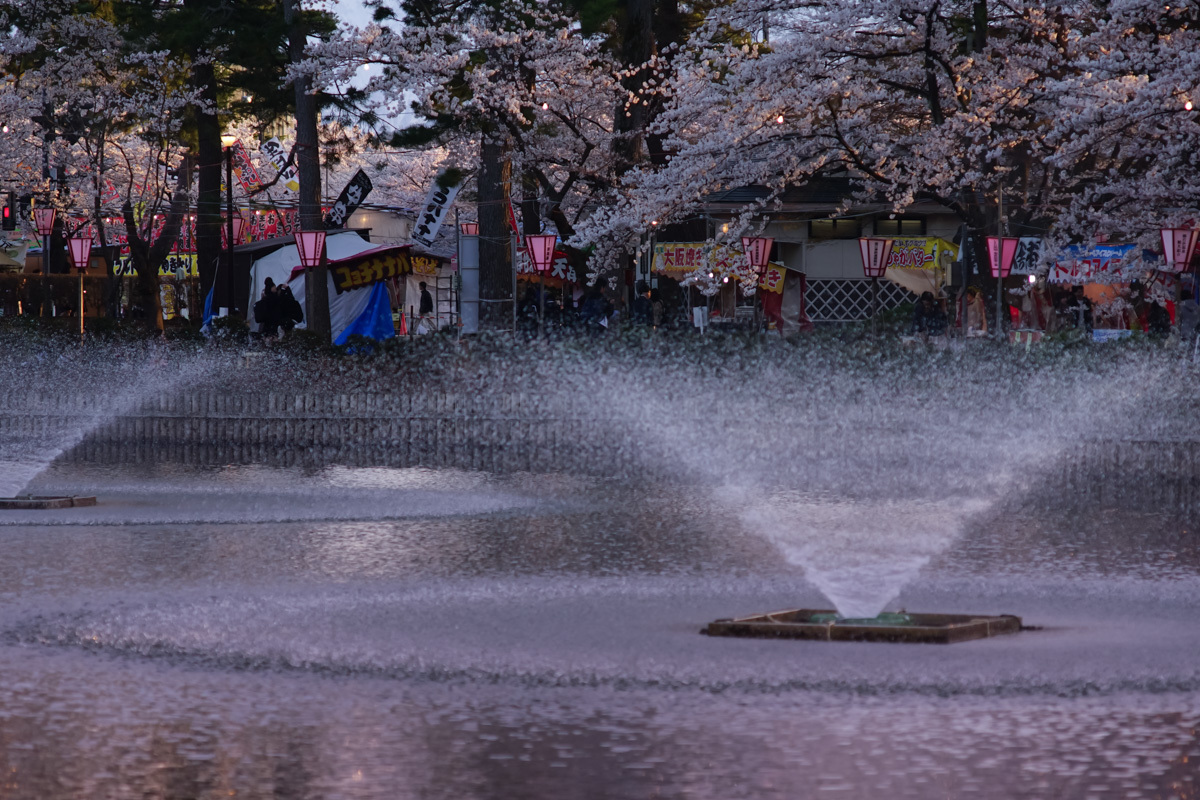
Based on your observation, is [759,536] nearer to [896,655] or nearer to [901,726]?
[896,655]

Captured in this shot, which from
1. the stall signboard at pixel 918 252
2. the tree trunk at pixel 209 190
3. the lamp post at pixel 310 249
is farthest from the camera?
the tree trunk at pixel 209 190

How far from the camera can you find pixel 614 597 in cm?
916

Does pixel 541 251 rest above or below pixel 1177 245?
above

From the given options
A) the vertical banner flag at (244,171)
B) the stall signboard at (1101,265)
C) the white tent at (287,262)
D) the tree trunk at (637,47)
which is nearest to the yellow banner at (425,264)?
the white tent at (287,262)

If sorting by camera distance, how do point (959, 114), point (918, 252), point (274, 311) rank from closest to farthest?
point (959, 114) < point (274, 311) < point (918, 252)

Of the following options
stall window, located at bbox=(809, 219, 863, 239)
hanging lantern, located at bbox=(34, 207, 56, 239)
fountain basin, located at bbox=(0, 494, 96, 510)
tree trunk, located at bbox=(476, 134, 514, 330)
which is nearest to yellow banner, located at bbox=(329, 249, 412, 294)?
hanging lantern, located at bbox=(34, 207, 56, 239)

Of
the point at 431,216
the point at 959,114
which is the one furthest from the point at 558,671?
the point at 431,216

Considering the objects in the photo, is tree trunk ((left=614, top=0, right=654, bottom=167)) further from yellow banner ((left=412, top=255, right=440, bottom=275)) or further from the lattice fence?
yellow banner ((left=412, top=255, right=440, bottom=275))

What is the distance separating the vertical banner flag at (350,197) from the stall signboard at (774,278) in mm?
9013

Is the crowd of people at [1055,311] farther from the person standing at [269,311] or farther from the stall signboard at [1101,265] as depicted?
the person standing at [269,311]

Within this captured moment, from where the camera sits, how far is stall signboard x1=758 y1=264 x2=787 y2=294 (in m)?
36.5

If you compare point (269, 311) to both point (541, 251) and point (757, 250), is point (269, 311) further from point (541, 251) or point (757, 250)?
point (757, 250)

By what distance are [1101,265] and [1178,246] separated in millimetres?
7484

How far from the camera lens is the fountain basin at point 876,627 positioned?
25.0 ft
